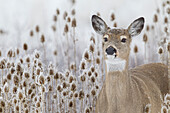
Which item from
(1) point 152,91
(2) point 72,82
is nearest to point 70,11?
(2) point 72,82

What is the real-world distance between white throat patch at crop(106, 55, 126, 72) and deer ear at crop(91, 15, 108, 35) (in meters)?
0.51

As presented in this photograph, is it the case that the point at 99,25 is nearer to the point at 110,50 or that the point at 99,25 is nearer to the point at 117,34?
the point at 117,34

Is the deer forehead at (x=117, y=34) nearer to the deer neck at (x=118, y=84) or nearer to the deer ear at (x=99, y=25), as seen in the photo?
the deer ear at (x=99, y=25)

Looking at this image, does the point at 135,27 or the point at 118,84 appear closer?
the point at 118,84

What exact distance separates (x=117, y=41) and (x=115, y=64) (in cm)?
25

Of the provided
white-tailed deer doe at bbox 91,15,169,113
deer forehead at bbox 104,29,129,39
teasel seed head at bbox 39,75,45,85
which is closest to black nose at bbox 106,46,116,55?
white-tailed deer doe at bbox 91,15,169,113

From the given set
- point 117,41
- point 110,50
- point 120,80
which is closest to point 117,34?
point 117,41

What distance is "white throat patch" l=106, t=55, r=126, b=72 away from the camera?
3.37 m

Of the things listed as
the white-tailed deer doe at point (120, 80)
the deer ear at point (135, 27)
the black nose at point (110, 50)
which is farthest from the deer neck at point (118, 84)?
the deer ear at point (135, 27)

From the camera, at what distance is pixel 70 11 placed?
510 cm

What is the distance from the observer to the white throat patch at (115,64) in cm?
337

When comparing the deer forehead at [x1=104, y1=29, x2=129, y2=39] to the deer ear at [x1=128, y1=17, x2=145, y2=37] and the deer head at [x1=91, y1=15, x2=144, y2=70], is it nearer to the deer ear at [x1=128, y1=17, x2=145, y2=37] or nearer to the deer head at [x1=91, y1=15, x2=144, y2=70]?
the deer head at [x1=91, y1=15, x2=144, y2=70]

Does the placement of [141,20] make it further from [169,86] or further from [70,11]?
[70,11]

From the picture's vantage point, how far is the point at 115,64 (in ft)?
11.3
